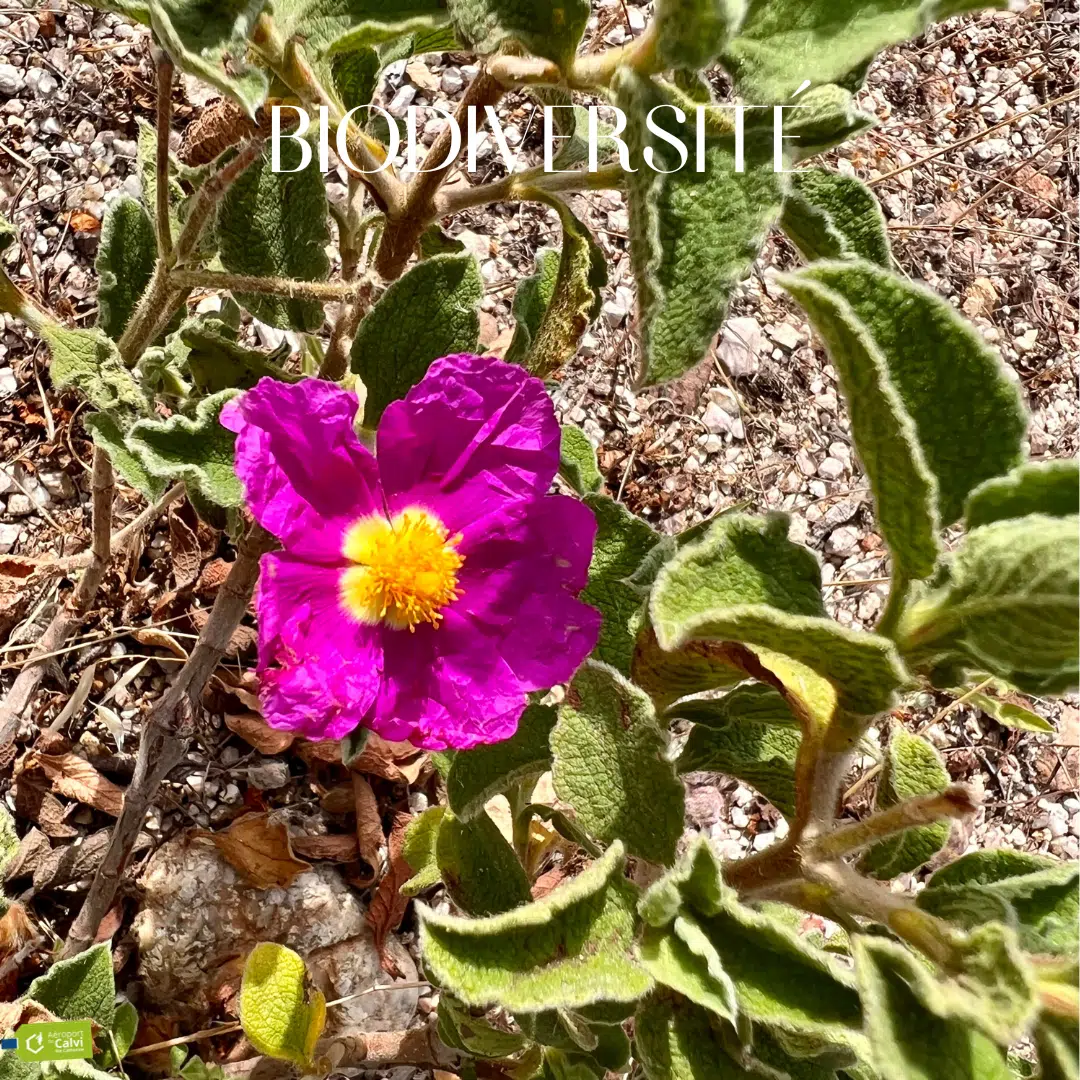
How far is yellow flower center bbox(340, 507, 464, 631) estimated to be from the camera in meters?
1.08

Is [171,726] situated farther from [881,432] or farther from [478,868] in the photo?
[881,432]

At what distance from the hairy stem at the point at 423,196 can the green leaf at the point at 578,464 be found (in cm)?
27

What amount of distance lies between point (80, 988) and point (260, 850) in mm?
358

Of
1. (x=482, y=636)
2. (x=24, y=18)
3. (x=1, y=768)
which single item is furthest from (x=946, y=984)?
(x=24, y=18)

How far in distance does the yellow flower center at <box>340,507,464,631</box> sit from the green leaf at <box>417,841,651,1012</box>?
13.5 inches

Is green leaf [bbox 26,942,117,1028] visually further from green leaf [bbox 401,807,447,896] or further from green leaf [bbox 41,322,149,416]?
green leaf [bbox 41,322,149,416]

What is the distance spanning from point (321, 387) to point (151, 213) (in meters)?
0.65

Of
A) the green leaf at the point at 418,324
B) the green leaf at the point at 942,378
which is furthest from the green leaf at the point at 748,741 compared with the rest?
the green leaf at the point at 418,324

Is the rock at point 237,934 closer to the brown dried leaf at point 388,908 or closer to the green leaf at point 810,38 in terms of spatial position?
the brown dried leaf at point 388,908

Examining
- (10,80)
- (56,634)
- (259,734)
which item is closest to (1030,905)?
(259,734)

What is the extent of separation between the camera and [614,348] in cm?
206

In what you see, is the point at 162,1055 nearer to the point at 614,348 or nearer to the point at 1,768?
the point at 1,768

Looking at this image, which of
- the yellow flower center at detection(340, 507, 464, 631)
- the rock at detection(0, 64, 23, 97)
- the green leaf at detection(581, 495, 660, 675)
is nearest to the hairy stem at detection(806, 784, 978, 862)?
the green leaf at detection(581, 495, 660, 675)

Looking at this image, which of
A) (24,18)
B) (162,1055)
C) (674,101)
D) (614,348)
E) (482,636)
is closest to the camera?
(674,101)
